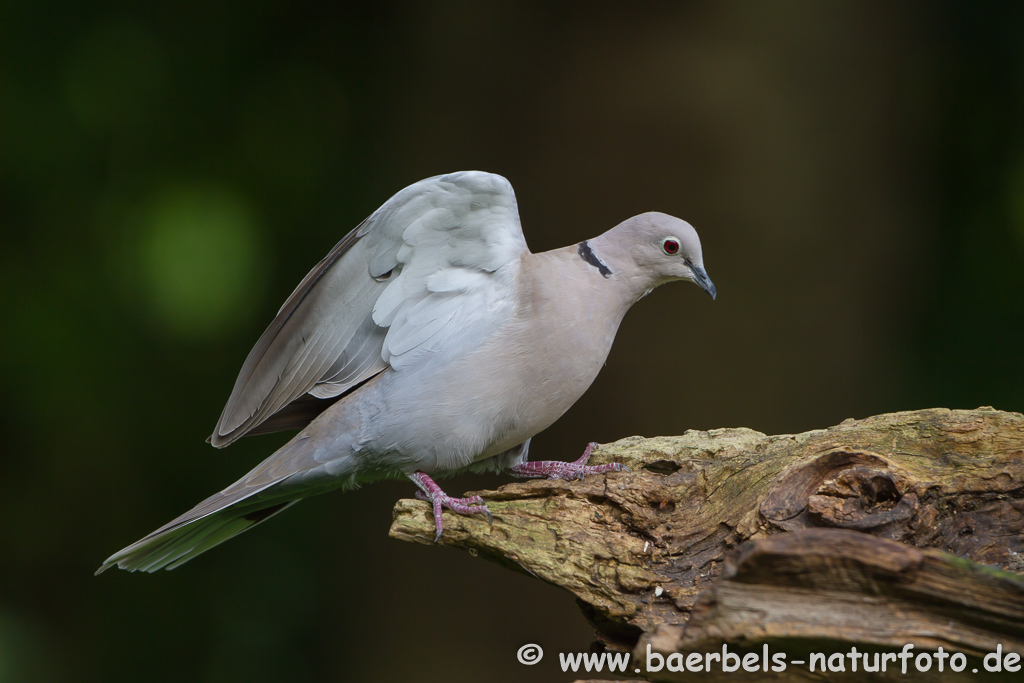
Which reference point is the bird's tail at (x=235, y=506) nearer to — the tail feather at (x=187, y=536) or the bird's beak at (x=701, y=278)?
the tail feather at (x=187, y=536)

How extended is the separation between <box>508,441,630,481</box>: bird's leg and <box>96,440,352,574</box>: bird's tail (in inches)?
24.6

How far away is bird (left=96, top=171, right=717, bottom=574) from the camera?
2.42 m

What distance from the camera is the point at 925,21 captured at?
4086 millimetres

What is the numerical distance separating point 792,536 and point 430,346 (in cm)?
128

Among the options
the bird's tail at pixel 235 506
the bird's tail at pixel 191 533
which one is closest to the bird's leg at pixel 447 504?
the bird's tail at pixel 235 506

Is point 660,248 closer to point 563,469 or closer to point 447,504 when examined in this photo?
point 563,469

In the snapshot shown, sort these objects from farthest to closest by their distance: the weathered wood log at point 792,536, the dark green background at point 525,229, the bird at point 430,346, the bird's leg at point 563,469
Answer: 1. the dark green background at point 525,229
2. the bird's leg at point 563,469
3. the bird at point 430,346
4. the weathered wood log at point 792,536

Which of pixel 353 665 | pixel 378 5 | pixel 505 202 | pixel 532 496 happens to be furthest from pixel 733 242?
pixel 353 665

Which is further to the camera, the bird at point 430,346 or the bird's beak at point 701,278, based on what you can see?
the bird's beak at point 701,278

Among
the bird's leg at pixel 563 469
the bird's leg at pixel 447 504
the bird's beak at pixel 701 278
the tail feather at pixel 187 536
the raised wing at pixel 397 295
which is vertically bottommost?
the tail feather at pixel 187 536

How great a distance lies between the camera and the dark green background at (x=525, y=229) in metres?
3.92

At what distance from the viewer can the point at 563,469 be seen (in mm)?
2592

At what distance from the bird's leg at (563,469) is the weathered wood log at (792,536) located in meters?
0.09

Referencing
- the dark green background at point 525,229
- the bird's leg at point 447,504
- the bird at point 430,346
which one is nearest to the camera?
the bird's leg at point 447,504
